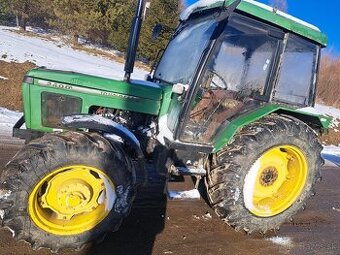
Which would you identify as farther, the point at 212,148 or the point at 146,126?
the point at 146,126

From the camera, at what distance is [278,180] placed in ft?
15.0

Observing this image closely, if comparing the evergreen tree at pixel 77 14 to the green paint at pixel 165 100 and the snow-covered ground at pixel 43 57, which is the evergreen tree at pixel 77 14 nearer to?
the snow-covered ground at pixel 43 57

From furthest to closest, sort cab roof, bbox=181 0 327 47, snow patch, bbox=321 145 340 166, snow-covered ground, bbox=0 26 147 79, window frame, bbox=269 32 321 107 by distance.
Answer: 1. snow-covered ground, bbox=0 26 147 79
2. snow patch, bbox=321 145 340 166
3. window frame, bbox=269 32 321 107
4. cab roof, bbox=181 0 327 47

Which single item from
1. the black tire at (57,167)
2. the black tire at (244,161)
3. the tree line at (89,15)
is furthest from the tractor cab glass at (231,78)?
the tree line at (89,15)

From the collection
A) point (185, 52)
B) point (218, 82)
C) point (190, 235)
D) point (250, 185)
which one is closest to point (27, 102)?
point (185, 52)

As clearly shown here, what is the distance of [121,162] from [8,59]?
11.3 m

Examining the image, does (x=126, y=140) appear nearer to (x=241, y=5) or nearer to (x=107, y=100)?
(x=107, y=100)

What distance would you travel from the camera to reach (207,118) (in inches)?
167

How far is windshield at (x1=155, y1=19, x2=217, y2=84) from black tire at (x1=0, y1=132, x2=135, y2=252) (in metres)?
1.25

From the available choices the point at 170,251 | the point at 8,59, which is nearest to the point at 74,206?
the point at 170,251

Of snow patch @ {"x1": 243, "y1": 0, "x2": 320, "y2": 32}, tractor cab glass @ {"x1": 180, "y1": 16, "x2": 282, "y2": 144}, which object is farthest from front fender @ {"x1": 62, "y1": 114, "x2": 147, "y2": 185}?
snow patch @ {"x1": 243, "y1": 0, "x2": 320, "y2": 32}

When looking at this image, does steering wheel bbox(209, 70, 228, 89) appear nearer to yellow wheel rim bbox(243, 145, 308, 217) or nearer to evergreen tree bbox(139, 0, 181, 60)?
yellow wheel rim bbox(243, 145, 308, 217)

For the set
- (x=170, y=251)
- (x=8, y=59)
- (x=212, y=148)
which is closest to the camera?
(x=170, y=251)

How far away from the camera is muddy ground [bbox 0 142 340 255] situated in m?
3.56
